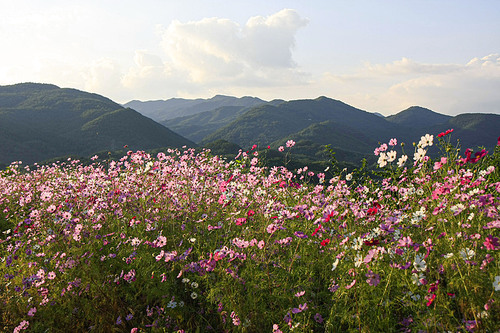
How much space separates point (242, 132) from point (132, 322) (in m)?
145

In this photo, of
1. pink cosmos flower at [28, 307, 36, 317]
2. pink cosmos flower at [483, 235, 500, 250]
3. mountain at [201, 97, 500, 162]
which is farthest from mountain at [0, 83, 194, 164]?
pink cosmos flower at [483, 235, 500, 250]

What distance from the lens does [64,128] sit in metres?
85.9

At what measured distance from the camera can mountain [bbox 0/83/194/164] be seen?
70.0m

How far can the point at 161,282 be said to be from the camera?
10.8 feet

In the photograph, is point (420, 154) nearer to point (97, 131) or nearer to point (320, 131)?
point (97, 131)

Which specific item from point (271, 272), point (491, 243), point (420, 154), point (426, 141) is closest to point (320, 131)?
point (426, 141)

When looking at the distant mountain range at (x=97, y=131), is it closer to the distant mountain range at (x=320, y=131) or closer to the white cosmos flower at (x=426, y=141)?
the distant mountain range at (x=320, y=131)

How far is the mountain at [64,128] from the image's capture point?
70000 millimetres

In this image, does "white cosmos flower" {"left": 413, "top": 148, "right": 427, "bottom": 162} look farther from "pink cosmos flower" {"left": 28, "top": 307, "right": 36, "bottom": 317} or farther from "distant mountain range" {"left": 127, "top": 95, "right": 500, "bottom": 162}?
"distant mountain range" {"left": 127, "top": 95, "right": 500, "bottom": 162}

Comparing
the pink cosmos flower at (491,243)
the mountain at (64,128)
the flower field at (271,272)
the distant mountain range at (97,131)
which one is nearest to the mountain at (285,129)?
the distant mountain range at (97,131)

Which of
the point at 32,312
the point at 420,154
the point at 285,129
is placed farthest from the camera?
the point at 285,129

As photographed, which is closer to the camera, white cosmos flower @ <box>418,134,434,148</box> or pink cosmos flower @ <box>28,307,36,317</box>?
pink cosmos flower @ <box>28,307,36,317</box>

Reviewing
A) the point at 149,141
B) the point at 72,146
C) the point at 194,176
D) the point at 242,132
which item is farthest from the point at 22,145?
the point at 242,132

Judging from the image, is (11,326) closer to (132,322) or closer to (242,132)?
(132,322)
